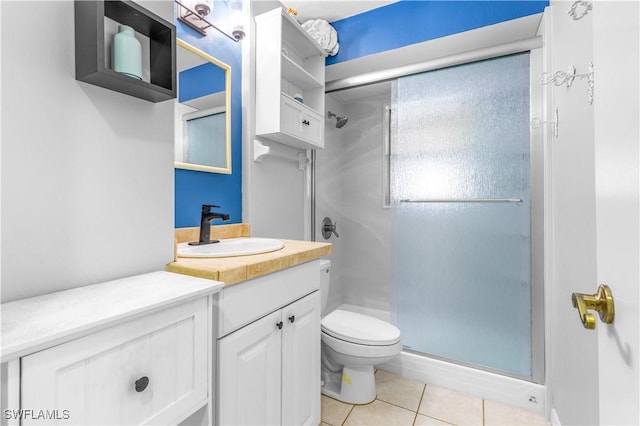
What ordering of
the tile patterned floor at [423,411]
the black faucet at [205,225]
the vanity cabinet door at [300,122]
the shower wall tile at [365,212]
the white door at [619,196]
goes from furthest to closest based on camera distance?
the shower wall tile at [365,212] → the vanity cabinet door at [300,122] → the tile patterned floor at [423,411] → the black faucet at [205,225] → the white door at [619,196]

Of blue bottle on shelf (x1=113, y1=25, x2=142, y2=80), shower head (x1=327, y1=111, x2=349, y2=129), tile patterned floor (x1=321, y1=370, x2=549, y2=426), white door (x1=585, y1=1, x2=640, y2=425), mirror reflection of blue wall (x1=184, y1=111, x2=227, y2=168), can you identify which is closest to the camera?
white door (x1=585, y1=1, x2=640, y2=425)

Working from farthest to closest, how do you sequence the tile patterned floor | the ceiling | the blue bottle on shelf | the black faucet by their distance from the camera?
the ceiling
the tile patterned floor
the black faucet
the blue bottle on shelf

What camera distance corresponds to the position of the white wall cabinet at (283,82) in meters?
1.68

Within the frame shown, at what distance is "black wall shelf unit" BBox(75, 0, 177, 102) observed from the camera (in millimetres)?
749

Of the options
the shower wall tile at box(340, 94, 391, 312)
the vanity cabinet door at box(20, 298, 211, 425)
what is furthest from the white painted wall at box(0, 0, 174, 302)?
the shower wall tile at box(340, 94, 391, 312)

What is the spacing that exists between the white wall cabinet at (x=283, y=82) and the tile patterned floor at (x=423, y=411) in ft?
5.12

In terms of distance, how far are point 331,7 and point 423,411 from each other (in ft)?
8.22

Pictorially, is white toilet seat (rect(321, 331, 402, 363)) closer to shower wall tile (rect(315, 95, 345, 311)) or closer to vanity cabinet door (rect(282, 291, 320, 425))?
vanity cabinet door (rect(282, 291, 320, 425))

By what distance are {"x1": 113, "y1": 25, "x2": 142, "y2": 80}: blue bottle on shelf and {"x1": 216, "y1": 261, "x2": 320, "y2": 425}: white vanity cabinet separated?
25.8 inches

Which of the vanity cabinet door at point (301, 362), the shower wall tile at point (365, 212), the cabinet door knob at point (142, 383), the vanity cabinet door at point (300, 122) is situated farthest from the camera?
the shower wall tile at point (365, 212)

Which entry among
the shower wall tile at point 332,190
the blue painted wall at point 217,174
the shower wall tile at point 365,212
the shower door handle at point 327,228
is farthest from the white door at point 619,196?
the shower wall tile at point 365,212

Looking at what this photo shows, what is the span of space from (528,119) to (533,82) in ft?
0.67

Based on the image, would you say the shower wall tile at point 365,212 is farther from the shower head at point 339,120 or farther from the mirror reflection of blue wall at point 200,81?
the mirror reflection of blue wall at point 200,81

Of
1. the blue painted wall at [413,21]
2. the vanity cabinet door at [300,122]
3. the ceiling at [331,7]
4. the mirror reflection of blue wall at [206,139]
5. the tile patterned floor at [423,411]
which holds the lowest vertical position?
the tile patterned floor at [423,411]
